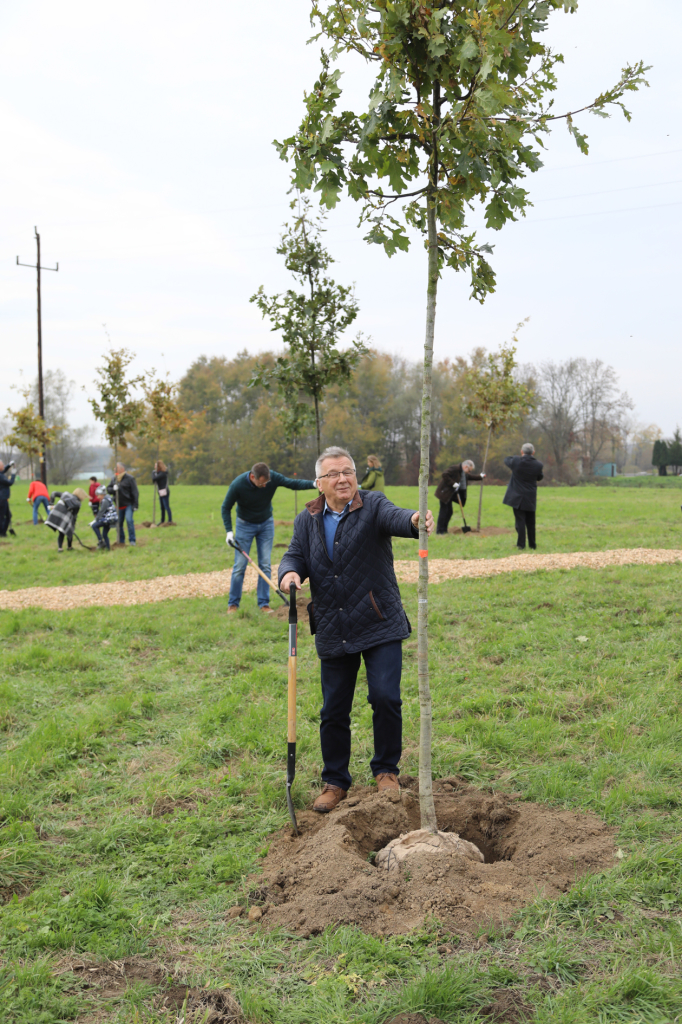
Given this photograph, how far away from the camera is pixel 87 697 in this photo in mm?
6582

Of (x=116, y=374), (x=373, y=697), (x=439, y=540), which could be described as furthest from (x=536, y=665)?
(x=116, y=374)

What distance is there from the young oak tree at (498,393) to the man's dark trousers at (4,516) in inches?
481

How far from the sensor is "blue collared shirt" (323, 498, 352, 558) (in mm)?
4348

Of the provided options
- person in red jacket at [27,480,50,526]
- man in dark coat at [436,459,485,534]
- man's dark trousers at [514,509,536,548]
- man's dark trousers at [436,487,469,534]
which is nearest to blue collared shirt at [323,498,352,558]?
man's dark trousers at [514,509,536,548]

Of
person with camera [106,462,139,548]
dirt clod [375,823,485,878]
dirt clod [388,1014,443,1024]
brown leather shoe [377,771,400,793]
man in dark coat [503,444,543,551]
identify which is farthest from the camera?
person with camera [106,462,139,548]

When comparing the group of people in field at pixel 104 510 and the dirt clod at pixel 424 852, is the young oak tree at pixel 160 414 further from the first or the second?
the dirt clod at pixel 424 852

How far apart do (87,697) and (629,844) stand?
15.6ft

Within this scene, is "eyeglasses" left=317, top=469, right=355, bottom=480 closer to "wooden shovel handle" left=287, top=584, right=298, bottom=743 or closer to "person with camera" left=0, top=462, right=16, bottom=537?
"wooden shovel handle" left=287, top=584, right=298, bottom=743

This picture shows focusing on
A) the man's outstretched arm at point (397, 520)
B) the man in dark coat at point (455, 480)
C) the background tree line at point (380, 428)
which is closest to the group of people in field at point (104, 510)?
the man in dark coat at point (455, 480)

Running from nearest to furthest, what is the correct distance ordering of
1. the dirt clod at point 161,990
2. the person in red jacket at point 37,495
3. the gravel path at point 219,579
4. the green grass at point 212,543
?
the dirt clod at point 161,990 → the gravel path at point 219,579 → the green grass at point 212,543 → the person in red jacket at point 37,495

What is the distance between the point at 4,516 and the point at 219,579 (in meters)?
9.51

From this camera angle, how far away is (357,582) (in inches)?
168

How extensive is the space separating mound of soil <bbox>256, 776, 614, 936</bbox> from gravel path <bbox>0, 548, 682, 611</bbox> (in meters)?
7.24

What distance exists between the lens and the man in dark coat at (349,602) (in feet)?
14.0
